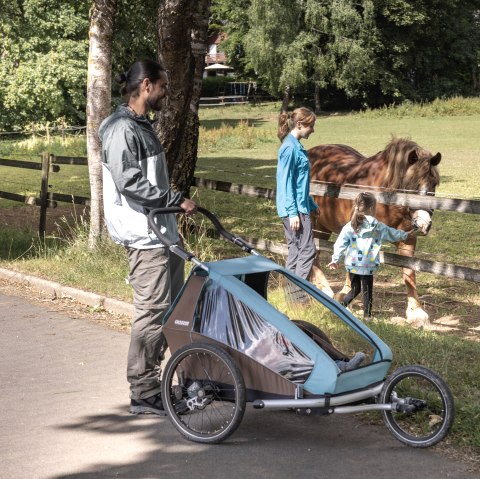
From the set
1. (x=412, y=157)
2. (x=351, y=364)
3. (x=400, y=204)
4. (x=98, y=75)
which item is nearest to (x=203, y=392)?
(x=351, y=364)

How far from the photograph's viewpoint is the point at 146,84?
240 inches

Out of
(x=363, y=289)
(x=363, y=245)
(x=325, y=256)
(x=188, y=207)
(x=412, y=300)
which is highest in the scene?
(x=188, y=207)

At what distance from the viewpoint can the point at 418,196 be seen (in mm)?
9141

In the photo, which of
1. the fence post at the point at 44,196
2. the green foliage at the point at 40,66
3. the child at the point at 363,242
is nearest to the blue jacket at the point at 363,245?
the child at the point at 363,242

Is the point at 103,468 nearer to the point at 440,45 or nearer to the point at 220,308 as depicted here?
the point at 220,308

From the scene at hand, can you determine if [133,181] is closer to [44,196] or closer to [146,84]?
[146,84]

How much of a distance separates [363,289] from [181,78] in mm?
4335

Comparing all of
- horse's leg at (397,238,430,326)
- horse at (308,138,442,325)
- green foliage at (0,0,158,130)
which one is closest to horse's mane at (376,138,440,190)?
horse at (308,138,442,325)

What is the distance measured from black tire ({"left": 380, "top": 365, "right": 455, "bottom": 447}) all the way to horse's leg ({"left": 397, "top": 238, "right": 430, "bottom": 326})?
11.9ft

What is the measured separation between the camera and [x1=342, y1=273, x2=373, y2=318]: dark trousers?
9211 mm

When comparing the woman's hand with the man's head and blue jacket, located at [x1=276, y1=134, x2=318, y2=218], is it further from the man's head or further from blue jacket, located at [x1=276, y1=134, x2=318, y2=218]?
the man's head

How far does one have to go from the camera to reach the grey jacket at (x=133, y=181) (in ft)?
19.3

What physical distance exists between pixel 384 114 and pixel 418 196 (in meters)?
59.5

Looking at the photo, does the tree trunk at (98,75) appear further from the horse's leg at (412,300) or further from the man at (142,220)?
the man at (142,220)
